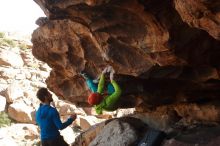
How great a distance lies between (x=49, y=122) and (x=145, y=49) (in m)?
2.94

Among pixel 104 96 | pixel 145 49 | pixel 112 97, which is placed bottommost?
pixel 104 96

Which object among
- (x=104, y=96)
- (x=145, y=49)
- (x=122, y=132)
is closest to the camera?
(x=145, y=49)

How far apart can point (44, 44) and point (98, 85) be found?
2.56 meters

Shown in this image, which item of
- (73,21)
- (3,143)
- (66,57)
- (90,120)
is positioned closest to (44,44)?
(66,57)

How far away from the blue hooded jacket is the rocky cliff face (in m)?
1.94

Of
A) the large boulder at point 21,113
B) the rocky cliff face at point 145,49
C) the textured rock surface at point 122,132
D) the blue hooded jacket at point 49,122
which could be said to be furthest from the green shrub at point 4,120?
the blue hooded jacket at point 49,122

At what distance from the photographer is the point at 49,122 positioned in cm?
958

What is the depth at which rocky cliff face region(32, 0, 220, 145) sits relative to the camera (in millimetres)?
8625

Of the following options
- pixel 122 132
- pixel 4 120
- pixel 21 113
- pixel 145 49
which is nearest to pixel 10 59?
pixel 21 113

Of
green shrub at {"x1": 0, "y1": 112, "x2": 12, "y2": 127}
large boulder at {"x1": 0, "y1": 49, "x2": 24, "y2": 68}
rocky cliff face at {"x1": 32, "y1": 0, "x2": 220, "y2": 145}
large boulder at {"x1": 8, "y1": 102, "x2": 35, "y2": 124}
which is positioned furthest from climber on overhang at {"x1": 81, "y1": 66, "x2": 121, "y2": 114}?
large boulder at {"x1": 0, "y1": 49, "x2": 24, "y2": 68}

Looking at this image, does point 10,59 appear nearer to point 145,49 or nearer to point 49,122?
point 49,122

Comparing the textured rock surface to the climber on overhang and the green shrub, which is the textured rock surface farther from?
the green shrub

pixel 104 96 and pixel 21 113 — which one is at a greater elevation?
pixel 104 96

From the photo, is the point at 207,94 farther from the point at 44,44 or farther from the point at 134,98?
the point at 44,44
